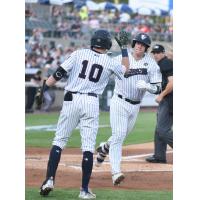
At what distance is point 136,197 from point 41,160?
138 inches

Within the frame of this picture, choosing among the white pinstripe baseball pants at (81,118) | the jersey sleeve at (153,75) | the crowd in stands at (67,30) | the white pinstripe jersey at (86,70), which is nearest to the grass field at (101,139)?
the white pinstripe baseball pants at (81,118)

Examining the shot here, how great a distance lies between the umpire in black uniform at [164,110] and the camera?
9.42 meters

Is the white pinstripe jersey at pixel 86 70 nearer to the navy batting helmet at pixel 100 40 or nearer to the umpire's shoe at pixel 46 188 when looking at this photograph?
the navy batting helmet at pixel 100 40

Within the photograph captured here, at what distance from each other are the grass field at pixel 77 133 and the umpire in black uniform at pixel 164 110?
9.81ft

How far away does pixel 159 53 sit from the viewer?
9.52 metres

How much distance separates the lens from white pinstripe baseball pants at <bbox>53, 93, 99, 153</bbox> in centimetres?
665

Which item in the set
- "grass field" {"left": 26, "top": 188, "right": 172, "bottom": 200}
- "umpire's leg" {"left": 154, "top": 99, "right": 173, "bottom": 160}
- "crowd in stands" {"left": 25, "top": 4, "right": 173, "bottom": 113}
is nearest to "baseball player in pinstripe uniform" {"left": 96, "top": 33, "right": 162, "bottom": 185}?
"grass field" {"left": 26, "top": 188, "right": 172, "bottom": 200}

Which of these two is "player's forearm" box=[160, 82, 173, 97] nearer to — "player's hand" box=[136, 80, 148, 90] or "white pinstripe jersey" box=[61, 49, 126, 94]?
"player's hand" box=[136, 80, 148, 90]

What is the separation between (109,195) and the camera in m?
6.68

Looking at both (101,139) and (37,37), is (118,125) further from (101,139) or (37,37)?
(37,37)

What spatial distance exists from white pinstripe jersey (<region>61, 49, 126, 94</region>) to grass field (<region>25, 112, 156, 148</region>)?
5820 millimetres

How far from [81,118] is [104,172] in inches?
82.1
